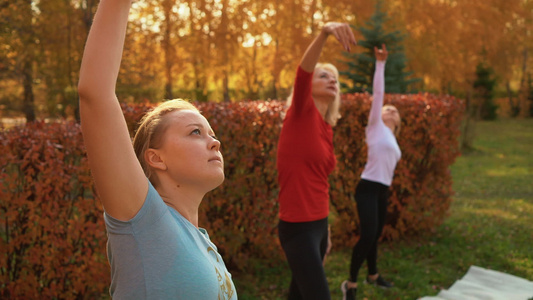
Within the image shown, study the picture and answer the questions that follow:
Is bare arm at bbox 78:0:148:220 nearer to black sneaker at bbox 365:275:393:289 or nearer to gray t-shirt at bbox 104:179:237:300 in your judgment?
gray t-shirt at bbox 104:179:237:300

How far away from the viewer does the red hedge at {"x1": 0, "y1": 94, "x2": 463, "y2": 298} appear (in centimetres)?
405

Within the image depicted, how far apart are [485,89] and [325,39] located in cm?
2466

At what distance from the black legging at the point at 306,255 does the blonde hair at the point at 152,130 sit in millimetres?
1861

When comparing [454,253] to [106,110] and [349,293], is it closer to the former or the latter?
[349,293]

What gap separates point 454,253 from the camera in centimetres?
679

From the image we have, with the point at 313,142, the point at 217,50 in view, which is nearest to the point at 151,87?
the point at 217,50

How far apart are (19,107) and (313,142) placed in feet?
38.3

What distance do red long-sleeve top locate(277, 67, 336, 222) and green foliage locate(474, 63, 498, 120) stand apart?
21889 mm

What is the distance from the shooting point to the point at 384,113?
18.2 feet

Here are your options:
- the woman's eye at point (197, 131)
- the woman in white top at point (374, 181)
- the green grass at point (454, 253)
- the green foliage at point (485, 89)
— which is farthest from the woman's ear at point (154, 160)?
the green foliage at point (485, 89)

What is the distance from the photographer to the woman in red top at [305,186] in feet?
10.9

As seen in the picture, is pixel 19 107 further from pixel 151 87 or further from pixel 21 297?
pixel 21 297

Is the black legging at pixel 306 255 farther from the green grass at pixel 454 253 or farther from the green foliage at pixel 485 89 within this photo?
the green foliage at pixel 485 89

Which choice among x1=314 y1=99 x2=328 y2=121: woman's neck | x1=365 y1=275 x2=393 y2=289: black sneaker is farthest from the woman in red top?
x1=365 y1=275 x2=393 y2=289: black sneaker
